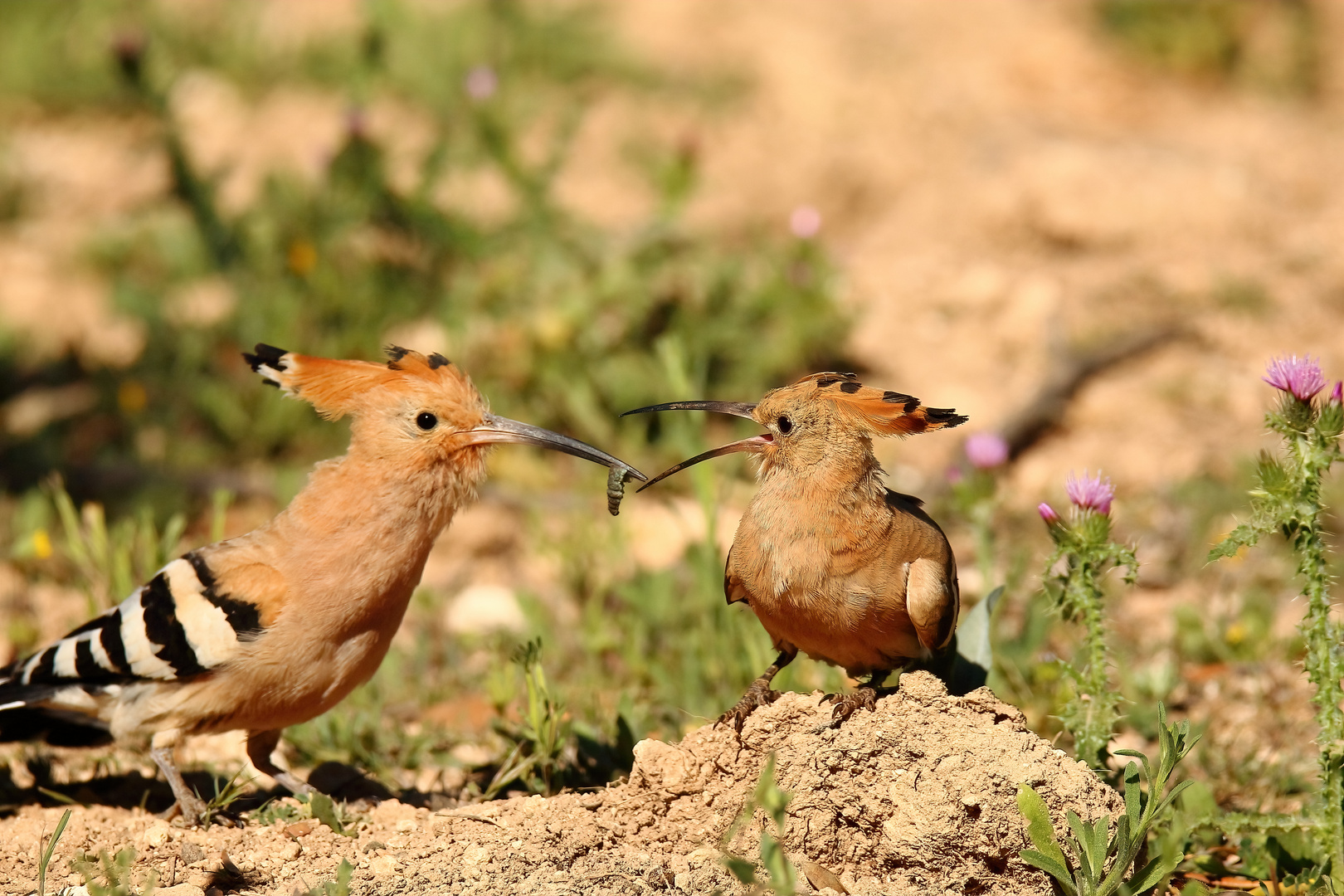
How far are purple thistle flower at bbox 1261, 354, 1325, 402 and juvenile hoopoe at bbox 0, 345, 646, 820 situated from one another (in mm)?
1440

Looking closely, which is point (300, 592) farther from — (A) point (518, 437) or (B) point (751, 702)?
(B) point (751, 702)

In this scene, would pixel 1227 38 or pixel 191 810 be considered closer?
pixel 191 810

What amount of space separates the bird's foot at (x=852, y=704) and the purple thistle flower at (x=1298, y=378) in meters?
0.97

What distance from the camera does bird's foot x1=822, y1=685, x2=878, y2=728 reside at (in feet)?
8.75

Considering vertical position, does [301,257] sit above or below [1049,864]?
above

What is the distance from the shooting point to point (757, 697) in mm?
2898

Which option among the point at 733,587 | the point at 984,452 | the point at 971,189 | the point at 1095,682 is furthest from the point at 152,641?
the point at 971,189

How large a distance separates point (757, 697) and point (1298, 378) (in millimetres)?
1241

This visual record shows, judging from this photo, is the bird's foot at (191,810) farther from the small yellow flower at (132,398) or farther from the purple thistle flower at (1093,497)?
the small yellow flower at (132,398)

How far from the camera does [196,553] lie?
3.14 metres

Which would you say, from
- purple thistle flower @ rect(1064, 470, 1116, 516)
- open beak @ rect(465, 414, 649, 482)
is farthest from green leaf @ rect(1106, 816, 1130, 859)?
open beak @ rect(465, 414, 649, 482)

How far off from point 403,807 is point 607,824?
507 mm

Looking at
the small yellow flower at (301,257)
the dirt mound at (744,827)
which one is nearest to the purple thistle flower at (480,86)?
the small yellow flower at (301,257)

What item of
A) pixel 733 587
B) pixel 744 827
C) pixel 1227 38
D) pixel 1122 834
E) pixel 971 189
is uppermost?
pixel 1227 38
